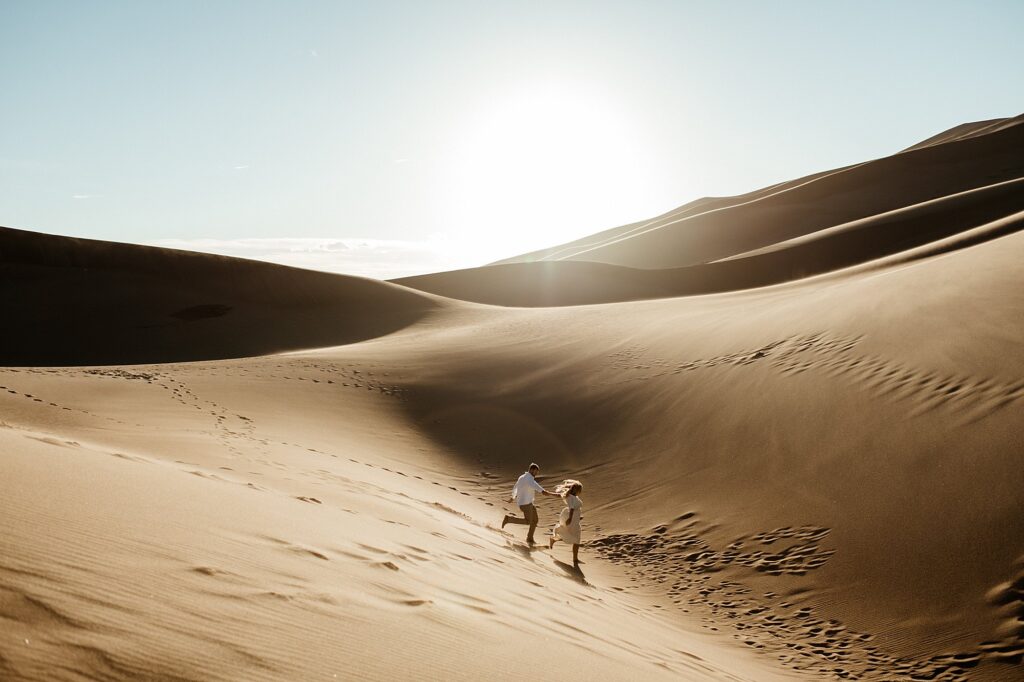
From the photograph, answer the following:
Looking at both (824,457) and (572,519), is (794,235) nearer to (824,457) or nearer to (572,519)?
(824,457)

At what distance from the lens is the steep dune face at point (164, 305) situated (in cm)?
2647

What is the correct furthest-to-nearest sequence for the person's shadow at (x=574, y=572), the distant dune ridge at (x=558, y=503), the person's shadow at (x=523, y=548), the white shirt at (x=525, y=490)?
the white shirt at (x=525, y=490) → the person's shadow at (x=523, y=548) → the person's shadow at (x=574, y=572) → the distant dune ridge at (x=558, y=503)

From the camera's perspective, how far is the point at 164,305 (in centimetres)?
3056

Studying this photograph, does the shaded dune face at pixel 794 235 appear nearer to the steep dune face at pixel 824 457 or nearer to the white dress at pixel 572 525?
the steep dune face at pixel 824 457

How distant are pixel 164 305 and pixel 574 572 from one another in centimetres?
2828

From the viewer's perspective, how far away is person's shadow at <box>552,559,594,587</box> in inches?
294

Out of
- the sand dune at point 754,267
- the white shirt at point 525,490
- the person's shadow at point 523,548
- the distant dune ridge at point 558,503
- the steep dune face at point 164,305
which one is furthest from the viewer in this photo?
the sand dune at point 754,267

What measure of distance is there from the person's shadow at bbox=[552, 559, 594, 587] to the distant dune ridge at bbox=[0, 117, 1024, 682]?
0.75 ft

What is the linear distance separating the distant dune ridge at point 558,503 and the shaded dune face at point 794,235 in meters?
11.3

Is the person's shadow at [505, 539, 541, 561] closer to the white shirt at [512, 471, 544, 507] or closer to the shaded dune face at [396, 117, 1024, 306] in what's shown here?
the white shirt at [512, 471, 544, 507]

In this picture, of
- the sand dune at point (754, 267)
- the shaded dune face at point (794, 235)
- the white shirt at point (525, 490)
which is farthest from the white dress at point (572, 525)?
the shaded dune face at point (794, 235)

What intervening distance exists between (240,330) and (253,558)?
2643 cm

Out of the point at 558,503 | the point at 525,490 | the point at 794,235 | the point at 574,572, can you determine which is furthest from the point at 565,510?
the point at 794,235

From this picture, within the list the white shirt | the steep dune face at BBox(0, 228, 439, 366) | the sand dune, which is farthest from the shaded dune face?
the white shirt
